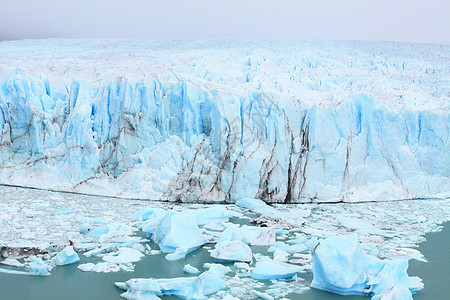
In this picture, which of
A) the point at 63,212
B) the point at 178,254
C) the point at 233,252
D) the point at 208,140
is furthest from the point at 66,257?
the point at 208,140

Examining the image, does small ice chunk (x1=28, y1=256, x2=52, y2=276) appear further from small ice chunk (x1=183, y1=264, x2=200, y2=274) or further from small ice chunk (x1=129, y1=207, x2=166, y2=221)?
small ice chunk (x1=129, y1=207, x2=166, y2=221)

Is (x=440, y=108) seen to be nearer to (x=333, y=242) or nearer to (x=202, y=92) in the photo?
(x=202, y=92)

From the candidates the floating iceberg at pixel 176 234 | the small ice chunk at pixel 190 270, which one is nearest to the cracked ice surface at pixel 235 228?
the floating iceberg at pixel 176 234

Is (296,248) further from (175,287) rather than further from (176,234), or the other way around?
(175,287)

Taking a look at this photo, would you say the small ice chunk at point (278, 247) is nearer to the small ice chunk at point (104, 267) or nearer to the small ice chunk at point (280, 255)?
the small ice chunk at point (280, 255)

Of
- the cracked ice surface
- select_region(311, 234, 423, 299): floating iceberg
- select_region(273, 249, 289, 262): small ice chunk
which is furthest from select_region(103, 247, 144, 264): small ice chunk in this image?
select_region(311, 234, 423, 299): floating iceberg

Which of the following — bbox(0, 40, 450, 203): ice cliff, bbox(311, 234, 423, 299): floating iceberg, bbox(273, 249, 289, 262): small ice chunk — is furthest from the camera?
bbox(0, 40, 450, 203): ice cliff

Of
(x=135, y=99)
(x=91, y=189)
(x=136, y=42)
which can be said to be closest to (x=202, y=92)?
(x=135, y=99)
